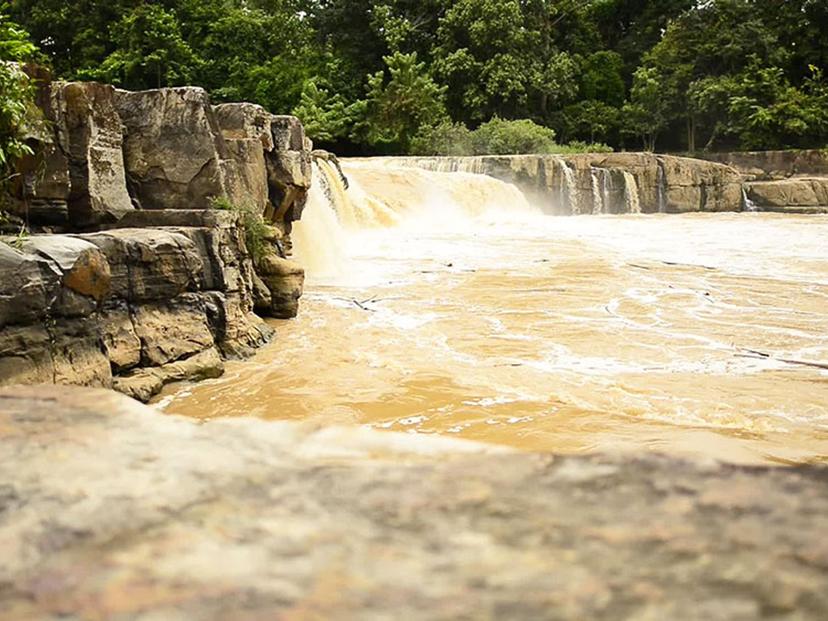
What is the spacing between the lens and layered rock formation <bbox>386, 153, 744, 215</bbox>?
19266 millimetres

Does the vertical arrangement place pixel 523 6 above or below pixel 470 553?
above

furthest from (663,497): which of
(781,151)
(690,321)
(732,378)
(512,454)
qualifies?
(781,151)

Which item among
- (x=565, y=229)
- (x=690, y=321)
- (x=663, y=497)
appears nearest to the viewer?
(x=663, y=497)

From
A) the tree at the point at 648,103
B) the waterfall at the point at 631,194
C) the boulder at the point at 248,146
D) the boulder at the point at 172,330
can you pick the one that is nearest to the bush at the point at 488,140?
the waterfall at the point at 631,194

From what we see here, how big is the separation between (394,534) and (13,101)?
16.3ft

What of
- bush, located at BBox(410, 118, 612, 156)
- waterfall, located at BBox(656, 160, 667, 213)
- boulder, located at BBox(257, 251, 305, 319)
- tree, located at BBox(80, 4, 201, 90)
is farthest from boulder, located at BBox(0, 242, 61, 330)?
tree, located at BBox(80, 4, 201, 90)

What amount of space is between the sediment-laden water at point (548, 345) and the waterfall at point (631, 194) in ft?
19.6

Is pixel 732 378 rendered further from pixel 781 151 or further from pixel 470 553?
pixel 781 151

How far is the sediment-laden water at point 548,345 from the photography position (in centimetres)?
462

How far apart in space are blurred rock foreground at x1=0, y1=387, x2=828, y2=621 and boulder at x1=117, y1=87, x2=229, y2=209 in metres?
5.89

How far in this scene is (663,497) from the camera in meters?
1.23

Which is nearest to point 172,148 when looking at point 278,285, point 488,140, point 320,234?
point 278,285

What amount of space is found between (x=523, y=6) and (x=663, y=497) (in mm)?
29389

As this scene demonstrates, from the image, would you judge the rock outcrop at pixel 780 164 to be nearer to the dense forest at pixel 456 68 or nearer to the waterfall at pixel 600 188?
the dense forest at pixel 456 68
